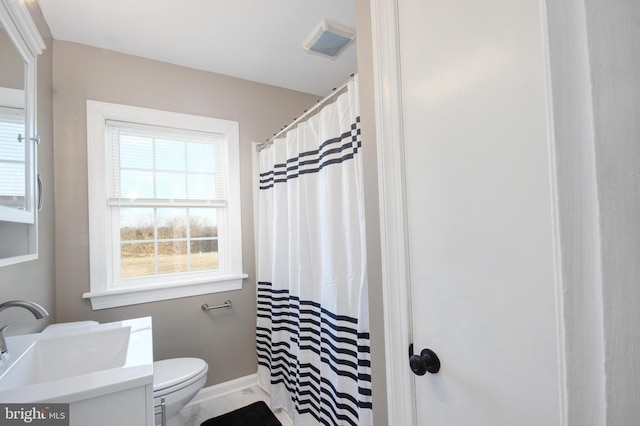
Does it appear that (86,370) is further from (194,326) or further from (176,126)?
(176,126)

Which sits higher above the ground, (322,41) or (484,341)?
(322,41)

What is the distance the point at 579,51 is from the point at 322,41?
1.72m

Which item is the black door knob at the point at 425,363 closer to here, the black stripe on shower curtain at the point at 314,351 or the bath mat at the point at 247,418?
the black stripe on shower curtain at the point at 314,351

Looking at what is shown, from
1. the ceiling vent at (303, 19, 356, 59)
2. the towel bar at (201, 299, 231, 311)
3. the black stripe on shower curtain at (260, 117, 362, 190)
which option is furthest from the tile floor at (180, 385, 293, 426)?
the ceiling vent at (303, 19, 356, 59)

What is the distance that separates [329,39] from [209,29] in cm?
74

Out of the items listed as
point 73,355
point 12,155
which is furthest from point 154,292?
point 12,155

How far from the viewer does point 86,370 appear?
3.62 ft

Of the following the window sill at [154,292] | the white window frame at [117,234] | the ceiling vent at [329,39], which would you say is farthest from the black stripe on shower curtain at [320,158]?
the window sill at [154,292]

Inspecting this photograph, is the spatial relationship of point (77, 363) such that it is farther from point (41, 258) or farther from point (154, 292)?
point (154, 292)

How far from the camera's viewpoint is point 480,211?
640 millimetres

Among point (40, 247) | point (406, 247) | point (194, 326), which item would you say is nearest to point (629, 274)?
point (406, 247)

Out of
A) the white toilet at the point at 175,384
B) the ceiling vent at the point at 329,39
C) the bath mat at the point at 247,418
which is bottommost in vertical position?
the bath mat at the point at 247,418

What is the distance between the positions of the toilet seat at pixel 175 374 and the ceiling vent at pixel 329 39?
211 cm

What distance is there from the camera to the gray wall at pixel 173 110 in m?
1.70
